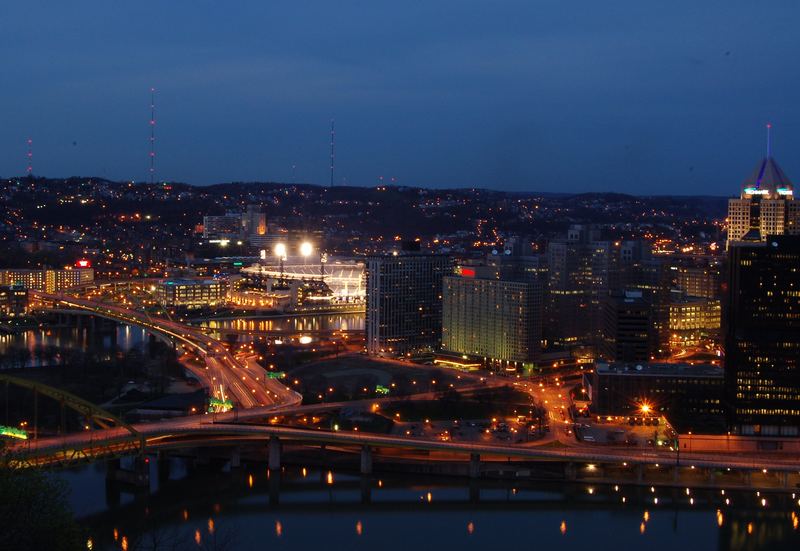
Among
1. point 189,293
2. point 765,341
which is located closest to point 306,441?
point 765,341

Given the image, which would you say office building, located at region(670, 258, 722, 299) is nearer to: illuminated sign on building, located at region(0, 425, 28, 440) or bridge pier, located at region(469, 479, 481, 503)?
bridge pier, located at region(469, 479, 481, 503)

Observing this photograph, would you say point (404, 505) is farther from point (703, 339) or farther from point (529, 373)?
point (703, 339)

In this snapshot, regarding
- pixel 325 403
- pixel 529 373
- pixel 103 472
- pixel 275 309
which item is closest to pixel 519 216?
pixel 275 309

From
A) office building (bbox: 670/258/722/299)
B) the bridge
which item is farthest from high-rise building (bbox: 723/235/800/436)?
office building (bbox: 670/258/722/299)

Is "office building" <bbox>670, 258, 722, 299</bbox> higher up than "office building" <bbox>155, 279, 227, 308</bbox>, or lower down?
higher up

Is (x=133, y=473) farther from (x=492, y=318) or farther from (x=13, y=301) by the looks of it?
(x=13, y=301)

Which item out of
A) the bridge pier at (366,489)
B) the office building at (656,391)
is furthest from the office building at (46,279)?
the bridge pier at (366,489)

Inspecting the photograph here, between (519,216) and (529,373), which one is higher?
(519,216)
